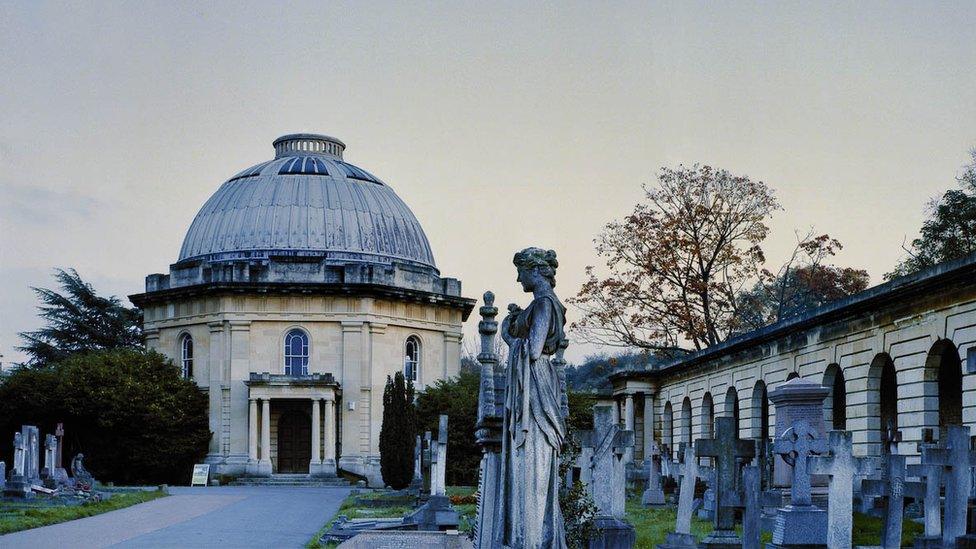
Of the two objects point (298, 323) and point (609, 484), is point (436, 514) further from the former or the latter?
point (298, 323)

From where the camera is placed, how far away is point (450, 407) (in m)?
55.8

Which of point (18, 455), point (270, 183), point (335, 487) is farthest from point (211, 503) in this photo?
point (270, 183)

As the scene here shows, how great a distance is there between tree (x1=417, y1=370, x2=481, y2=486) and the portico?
411 centimetres

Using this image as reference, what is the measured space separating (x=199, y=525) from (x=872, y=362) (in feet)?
49.6

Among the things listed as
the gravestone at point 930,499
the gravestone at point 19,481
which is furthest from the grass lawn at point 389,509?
the gravestone at point 930,499

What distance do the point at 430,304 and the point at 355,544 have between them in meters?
45.6

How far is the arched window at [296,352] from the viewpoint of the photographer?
58906mm

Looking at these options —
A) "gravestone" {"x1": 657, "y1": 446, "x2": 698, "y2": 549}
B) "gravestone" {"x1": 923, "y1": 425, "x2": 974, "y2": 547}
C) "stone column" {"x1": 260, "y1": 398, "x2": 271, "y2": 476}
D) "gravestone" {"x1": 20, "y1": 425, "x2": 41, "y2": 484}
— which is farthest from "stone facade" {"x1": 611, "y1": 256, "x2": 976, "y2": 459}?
"gravestone" {"x1": 20, "y1": 425, "x2": 41, "y2": 484}

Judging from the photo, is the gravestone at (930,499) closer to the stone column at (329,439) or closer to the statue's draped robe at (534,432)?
the statue's draped robe at (534,432)

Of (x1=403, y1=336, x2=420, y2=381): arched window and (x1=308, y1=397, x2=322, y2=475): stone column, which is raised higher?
(x1=403, y1=336, x2=420, y2=381): arched window

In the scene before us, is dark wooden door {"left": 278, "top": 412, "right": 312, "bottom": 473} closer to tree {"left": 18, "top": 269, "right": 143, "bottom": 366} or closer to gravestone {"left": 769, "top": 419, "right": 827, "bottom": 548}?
tree {"left": 18, "top": 269, "right": 143, "bottom": 366}

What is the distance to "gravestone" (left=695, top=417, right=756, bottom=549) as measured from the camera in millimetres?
15531

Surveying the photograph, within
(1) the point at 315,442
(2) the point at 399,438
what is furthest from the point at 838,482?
(1) the point at 315,442

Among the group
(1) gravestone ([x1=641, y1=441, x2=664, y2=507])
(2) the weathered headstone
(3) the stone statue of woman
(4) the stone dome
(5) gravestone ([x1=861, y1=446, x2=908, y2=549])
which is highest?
(4) the stone dome
